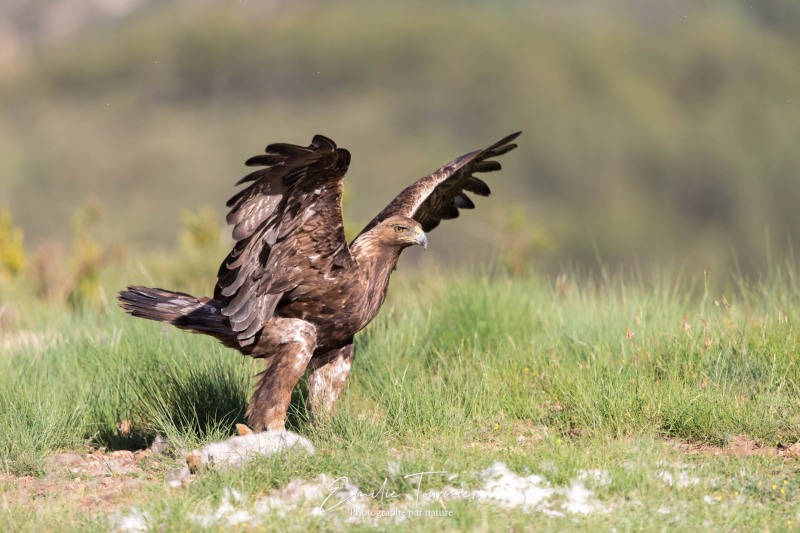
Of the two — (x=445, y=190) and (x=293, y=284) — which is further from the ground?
(x=445, y=190)

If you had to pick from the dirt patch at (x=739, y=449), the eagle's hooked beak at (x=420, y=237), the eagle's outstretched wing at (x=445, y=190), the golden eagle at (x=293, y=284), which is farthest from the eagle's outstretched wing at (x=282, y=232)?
the dirt patch at (x=739, y=449)

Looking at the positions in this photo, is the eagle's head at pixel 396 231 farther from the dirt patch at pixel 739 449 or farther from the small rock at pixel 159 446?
the dirt patch at pixel 739 449

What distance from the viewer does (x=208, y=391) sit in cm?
635

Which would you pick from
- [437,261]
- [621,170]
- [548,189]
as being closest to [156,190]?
[548,189]

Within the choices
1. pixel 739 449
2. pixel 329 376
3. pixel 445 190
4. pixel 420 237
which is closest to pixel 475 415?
pixel 329 376

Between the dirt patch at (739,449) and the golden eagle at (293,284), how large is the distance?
6.49ft

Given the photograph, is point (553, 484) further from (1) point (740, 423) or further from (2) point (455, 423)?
(1) point (740, 423)

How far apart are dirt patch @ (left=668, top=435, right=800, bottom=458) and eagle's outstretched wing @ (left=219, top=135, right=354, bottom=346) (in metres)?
2.26

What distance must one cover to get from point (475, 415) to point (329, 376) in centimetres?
105

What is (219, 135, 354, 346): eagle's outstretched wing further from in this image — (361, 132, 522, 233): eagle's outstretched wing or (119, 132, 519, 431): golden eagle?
(361, 132, 522, 233): eagle's outstretched wing

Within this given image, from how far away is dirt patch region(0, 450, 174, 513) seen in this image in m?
5.00

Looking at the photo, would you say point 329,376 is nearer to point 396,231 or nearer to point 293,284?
point 293,284

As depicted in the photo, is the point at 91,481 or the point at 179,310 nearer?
the point at 91,481

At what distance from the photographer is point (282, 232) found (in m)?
5.71
